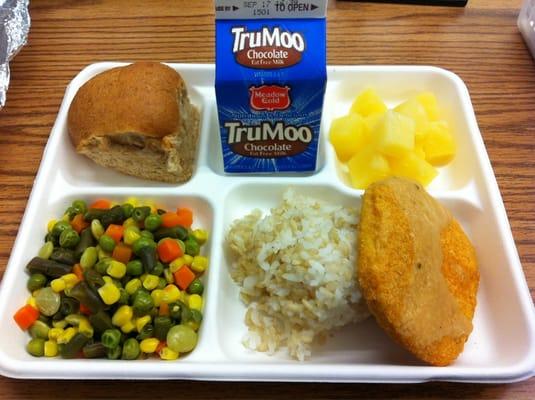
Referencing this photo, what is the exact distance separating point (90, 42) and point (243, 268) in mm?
1560

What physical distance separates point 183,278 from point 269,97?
0.70 metres

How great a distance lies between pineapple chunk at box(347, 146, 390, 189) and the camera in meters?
1.75

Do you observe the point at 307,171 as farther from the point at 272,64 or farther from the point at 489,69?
the point at 489,69

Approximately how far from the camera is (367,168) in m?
1.78

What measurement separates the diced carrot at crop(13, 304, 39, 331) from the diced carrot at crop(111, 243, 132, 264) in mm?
307

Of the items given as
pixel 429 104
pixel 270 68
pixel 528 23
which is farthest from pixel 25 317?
pixel 528 23

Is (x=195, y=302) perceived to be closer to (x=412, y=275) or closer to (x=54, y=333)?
(x=54, y=333)

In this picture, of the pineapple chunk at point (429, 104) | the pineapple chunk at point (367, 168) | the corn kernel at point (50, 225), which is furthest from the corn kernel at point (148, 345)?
the pineapple chunk at point (429, 104)

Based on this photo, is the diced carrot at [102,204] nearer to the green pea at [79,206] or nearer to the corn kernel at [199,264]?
the green pea at [79,206]

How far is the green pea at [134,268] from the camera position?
5.13ft

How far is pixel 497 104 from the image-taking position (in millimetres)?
2168

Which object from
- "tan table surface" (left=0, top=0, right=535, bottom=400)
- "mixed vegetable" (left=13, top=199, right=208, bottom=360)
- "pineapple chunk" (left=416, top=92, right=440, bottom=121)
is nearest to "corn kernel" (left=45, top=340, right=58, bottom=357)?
"mixed vegetable" (left=13, top=199, right=208, bottom=360)

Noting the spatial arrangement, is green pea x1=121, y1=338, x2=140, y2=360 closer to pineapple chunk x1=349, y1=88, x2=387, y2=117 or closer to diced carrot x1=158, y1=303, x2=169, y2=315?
diced carrot x1=158, y1=303, x2=169, y2=315

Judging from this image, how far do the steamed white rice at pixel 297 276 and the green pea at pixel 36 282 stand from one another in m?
0.64
